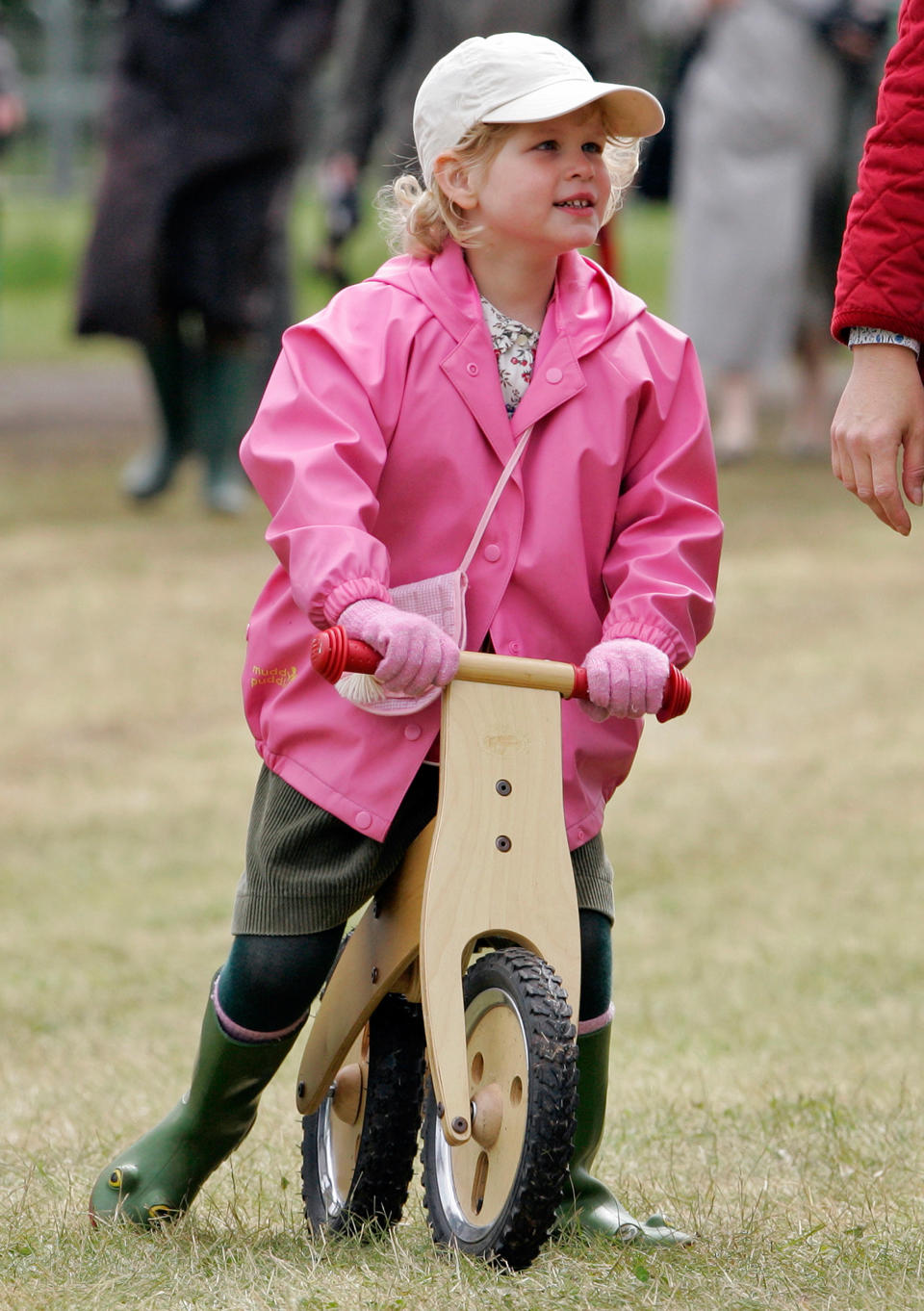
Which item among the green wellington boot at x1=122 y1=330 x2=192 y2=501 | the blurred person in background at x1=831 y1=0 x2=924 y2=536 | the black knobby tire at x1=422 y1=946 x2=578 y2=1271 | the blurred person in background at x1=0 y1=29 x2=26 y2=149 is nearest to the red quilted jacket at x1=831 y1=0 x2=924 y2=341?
the blurred person in background at x1=831 y1=0 x2=924 y2=536

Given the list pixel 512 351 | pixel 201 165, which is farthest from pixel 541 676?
pixel 201 165

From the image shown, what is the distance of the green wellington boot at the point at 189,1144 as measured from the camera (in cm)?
303

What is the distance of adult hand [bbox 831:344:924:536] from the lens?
→ 2721mm

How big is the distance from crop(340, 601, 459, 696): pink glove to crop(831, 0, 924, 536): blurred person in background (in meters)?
0.60

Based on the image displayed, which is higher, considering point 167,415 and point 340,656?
point 340,656

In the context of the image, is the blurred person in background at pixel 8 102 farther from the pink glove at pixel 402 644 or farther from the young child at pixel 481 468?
the pink glove at pixel 402 644

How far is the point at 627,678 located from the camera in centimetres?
262

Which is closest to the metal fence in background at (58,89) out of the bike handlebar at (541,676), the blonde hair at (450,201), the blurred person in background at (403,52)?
the blurred person in background at (403,52)

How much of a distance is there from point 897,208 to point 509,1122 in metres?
1.23

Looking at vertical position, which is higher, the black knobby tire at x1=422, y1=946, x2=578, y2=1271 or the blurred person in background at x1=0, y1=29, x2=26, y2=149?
the black knobby tire at x1=422, y1=946, x2=578, y2=1271

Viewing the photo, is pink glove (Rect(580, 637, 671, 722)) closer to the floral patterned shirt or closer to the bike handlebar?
the bike handlebar

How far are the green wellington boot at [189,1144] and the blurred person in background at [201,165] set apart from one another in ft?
18.5

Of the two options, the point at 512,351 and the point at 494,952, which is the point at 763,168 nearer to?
the point at 512,351

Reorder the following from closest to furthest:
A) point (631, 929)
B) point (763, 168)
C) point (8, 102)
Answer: point (631, 929)
point (763, 168)
point (8, 102)
